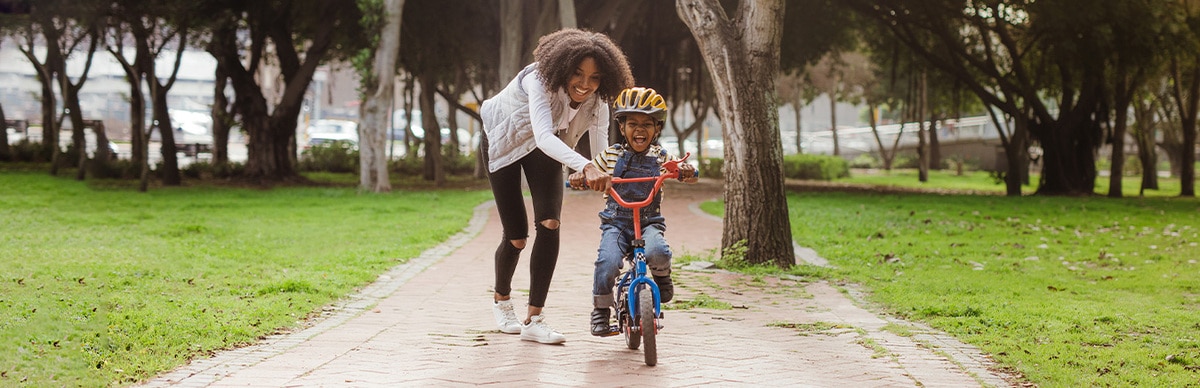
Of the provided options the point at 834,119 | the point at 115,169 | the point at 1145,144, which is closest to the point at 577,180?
the point at 115,169

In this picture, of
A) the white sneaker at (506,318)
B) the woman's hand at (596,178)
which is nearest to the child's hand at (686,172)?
the woman's hand at (596,178)

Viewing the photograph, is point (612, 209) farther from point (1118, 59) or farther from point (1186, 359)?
point (1118, 59)

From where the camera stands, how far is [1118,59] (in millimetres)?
24984

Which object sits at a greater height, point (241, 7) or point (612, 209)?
point (241, 7)

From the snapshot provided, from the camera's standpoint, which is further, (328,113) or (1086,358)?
(328,113)

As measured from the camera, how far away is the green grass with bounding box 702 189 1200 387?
6.46m

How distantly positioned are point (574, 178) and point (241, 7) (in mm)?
21323

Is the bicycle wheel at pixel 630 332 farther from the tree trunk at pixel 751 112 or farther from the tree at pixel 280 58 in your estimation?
the tree at pixel 280 58

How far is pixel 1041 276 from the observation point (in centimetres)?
1063

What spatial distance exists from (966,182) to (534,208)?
35228 millimetres

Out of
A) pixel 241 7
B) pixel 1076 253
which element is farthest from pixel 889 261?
pixel 241 7

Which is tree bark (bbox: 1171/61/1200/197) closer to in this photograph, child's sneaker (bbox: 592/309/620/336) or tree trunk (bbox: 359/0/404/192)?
tree trunk (bbox: 359/0/404/192)

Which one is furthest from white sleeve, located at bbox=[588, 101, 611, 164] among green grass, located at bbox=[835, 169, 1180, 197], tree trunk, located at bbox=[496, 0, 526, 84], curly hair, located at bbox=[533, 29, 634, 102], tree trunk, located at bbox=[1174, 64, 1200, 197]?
green grass, located at bbox=[835, 169, 1180, 197]

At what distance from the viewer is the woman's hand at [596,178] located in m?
5.52
